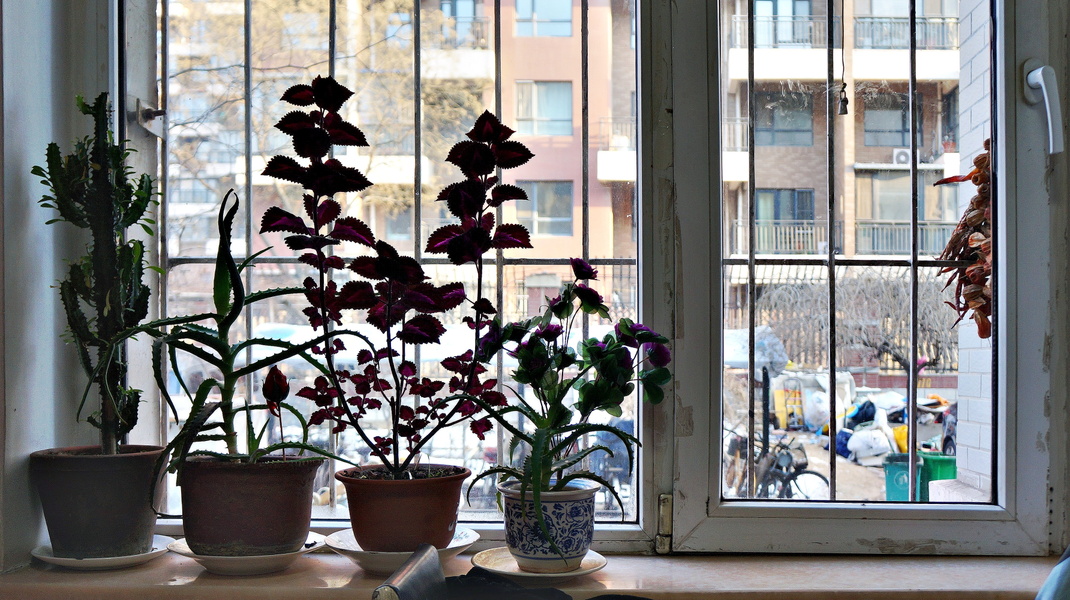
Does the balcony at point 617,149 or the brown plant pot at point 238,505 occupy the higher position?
the balcony at point 617,149

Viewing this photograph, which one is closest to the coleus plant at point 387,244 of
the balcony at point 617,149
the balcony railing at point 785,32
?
the balcony at point 617,149

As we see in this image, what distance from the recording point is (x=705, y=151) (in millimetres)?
1646

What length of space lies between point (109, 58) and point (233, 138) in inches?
10.8

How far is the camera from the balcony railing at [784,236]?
1.69m

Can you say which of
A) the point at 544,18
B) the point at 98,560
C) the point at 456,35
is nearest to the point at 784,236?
the point at 544,18

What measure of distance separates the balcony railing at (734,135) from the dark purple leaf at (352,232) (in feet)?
2.41

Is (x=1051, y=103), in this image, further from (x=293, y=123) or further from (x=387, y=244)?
(x=293, y=123)

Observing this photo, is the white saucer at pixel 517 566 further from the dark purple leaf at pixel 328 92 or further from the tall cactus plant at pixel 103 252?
the dark purple leaf at pixel 328 92

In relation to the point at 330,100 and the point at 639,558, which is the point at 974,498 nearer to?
the point at 639,558

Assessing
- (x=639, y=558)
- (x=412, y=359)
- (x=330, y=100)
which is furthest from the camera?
(x=412, y=359)

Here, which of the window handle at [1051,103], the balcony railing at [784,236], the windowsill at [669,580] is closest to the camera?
the windowsill at [669,580]

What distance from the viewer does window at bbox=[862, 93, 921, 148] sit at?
1.69 meters

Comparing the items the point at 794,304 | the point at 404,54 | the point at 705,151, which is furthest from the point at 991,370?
the point at 404,54

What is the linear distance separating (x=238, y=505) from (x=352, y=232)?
0.49 metres
